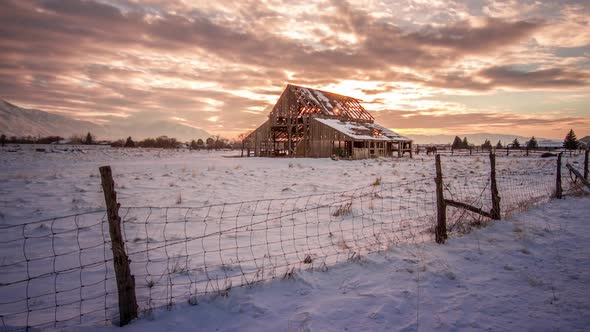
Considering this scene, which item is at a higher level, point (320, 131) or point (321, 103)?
point (321, 103)

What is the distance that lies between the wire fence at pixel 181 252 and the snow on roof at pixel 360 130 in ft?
82.7

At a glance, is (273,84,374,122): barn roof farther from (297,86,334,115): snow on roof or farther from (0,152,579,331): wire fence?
(0,152,579,331): wire fence

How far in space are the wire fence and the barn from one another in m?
25.7

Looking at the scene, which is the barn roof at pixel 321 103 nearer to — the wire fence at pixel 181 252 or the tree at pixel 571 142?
the wire fence at pixel 181 252

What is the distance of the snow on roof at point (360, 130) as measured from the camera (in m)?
34.6

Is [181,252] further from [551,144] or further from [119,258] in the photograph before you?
[551,144]

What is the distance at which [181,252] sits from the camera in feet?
19.3

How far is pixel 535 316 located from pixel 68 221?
387 inches

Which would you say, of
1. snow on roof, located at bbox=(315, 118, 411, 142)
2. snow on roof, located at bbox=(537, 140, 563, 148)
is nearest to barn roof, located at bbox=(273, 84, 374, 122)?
snow on roof, located at bbox=(315, 118, 411, 142)

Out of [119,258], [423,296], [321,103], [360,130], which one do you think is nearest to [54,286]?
[119,258]

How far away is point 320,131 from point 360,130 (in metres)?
5.46

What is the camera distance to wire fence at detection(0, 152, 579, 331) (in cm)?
412

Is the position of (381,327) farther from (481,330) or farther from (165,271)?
(165,271)

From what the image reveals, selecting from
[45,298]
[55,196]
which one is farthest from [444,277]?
[55,196]
